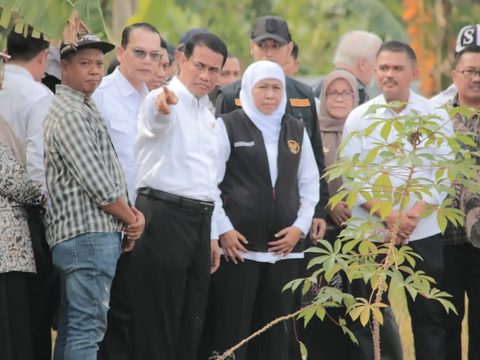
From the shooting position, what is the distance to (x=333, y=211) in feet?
21.8

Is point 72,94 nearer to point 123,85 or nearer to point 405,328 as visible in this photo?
point 123,85

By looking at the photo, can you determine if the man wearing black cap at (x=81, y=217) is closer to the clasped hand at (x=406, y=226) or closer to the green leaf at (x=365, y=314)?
the green leaf at (x=365, y=314)

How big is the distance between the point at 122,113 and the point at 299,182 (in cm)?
133

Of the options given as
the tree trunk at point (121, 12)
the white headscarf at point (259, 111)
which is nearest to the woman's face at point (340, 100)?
the white headscarf at point (259, 111)

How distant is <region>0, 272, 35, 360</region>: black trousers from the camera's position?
188 inches

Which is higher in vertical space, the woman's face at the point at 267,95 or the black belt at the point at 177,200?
the woman's face at the point at 267,95

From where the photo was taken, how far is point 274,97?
244 inches

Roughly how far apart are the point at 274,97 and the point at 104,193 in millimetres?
1771

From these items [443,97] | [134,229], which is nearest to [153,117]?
[134,229]

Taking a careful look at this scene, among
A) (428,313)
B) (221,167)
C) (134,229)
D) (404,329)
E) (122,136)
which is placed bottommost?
(404,329)

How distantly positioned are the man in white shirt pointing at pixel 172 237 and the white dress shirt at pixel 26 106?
0.62 metres

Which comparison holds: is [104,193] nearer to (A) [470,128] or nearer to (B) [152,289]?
(B) [152,289]

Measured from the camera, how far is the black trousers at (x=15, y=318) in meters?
4.78

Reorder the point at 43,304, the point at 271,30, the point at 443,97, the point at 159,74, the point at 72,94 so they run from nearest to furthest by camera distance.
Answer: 1. the point at 72,94
2. the point at 43,304
3. the point at 159,74
4. the point at 271,30
5. the point at 443,97
